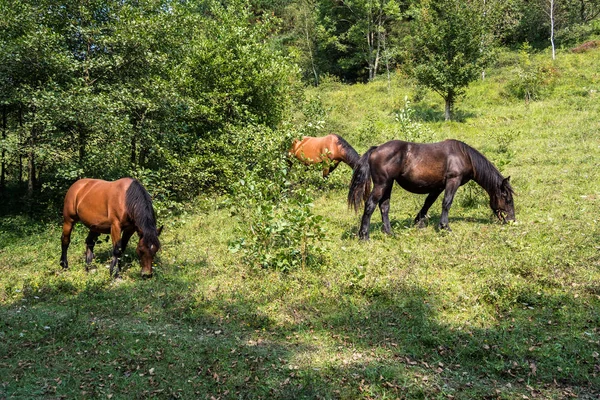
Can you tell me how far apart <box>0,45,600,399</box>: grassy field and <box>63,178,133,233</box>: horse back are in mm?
1092

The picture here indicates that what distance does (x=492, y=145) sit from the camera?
58.1 ft

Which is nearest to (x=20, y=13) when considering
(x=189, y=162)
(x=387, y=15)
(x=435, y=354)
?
(x=189, y=162)

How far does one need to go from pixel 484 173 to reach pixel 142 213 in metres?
7.80

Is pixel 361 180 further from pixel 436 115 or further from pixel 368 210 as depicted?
pixel 436 115

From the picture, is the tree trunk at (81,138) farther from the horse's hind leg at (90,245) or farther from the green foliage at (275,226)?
the green foliage at (275,226)

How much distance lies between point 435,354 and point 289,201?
4362mm

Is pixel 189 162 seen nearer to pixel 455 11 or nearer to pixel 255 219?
pixel 255 219

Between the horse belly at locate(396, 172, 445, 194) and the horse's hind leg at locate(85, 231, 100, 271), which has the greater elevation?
the horse belly at locate(396, 172, 445, 194)

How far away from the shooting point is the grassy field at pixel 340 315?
471 centimetres

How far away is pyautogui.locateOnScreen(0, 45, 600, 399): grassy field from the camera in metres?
4.71

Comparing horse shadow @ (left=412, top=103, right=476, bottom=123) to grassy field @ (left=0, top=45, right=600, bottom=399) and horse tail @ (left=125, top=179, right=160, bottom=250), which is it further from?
horse tail @ (left=125, top=179, right=160, bottom=250)

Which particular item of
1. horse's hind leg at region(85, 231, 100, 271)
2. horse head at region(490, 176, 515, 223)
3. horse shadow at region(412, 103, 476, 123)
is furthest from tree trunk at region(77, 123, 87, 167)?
horse shadow at region(412, 103, 476, 123)

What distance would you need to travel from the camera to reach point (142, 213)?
8500 mm

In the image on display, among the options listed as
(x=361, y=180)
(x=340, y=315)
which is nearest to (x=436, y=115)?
(x=361, y=180)
